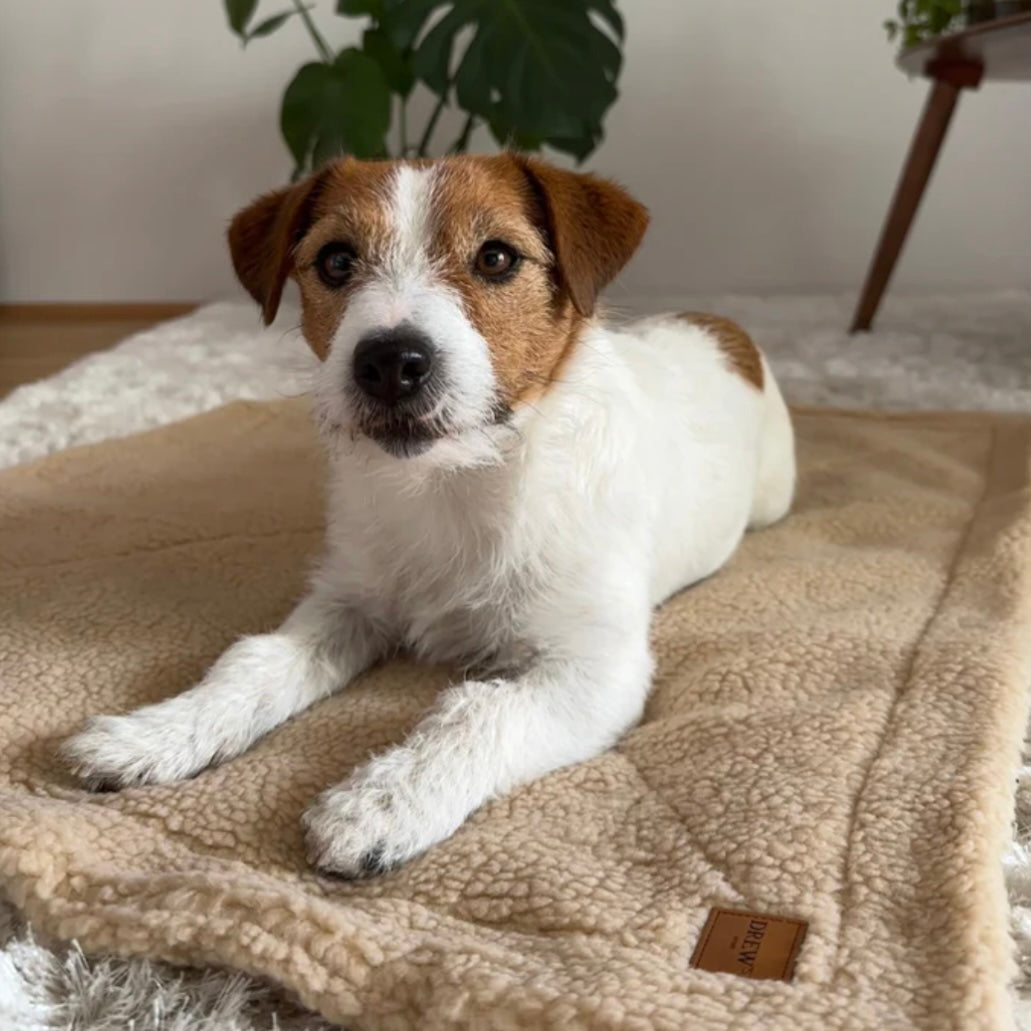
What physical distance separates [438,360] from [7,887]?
33.1 inches

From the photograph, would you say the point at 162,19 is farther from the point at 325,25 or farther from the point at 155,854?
the point at 155,854

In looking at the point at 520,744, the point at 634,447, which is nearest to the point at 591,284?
the point at 634,447

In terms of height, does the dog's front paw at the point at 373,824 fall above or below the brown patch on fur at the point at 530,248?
below

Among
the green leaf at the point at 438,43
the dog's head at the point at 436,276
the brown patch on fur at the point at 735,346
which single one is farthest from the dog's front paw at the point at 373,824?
the green leaf at the point at 438,43

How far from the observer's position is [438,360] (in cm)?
160

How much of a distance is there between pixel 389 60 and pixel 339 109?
52 cm

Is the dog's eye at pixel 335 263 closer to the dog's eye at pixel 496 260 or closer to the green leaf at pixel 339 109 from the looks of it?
the dog's eye at pixel 496 260

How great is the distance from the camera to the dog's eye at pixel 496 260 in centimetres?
178

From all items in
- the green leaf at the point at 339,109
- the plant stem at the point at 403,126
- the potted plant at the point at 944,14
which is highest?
the potted plant at the point at 944,14

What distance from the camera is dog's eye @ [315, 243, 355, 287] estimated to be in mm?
1780

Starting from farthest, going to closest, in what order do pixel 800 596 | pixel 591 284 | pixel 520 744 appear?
pixel 800 596 → pixel 591 284 → pixel 520 744

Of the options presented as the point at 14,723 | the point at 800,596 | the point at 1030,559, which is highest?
the point at 1030,559

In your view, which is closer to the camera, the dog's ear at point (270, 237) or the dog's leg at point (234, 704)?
the dog's leg at point (234, 704)

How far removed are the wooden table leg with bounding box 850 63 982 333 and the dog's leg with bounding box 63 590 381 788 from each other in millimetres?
3357
